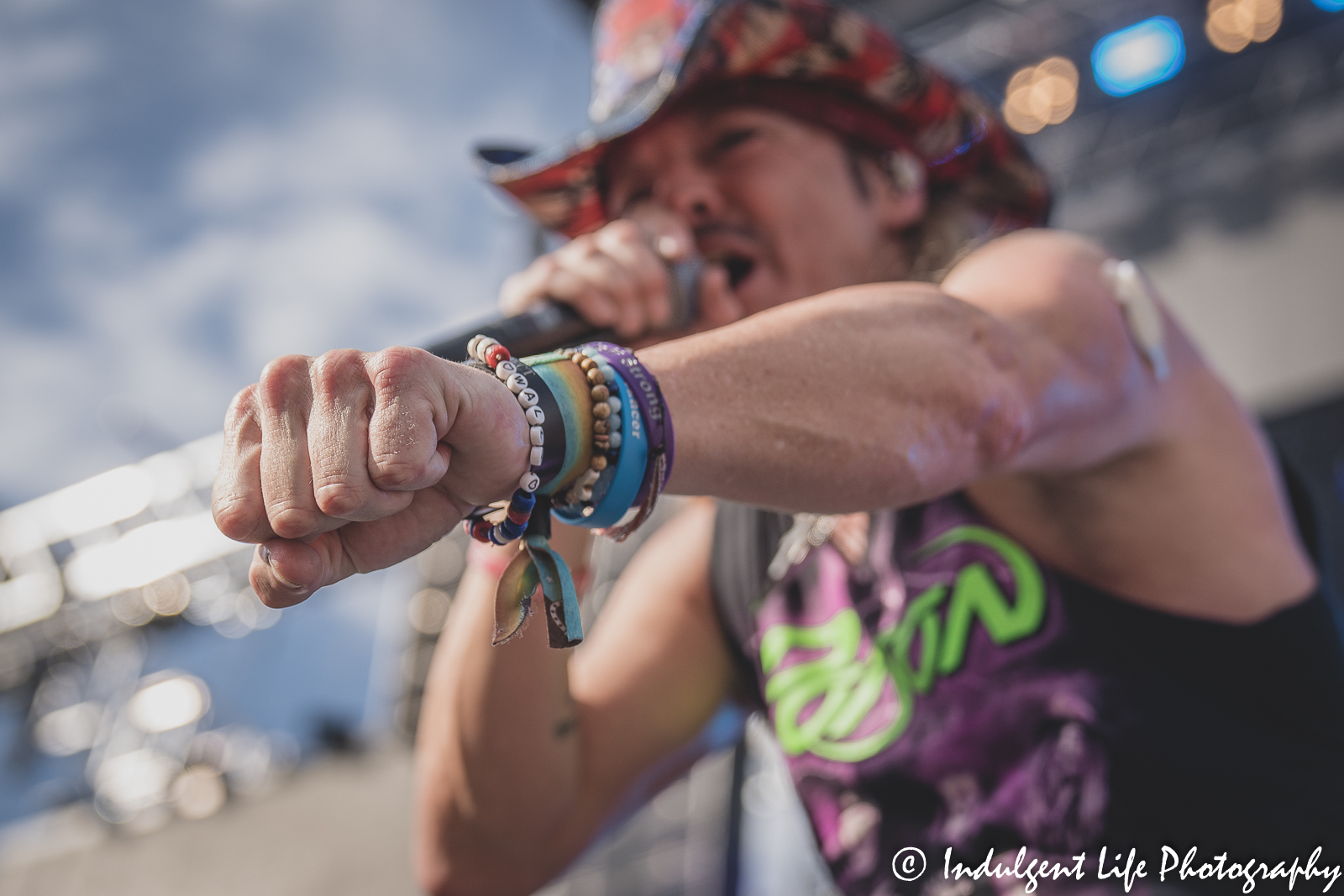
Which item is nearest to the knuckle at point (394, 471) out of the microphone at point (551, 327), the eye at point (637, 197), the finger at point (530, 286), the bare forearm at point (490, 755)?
the microphone at point (551, 327)

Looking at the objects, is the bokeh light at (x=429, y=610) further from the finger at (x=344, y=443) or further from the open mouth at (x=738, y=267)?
the finger at (x=344, y=443)

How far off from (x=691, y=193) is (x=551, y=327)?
528mm

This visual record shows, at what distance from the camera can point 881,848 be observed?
1176 mm

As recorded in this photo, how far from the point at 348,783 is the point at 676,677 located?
16.0 ft

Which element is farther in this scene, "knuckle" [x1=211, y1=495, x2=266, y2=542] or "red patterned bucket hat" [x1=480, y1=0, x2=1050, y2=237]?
"red patterned bucket hat" [x1=480, y1=0, x2=1050, y2=237]

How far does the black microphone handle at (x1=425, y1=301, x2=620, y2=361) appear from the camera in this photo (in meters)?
0.87

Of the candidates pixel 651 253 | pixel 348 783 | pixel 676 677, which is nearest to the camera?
pixel 651 253

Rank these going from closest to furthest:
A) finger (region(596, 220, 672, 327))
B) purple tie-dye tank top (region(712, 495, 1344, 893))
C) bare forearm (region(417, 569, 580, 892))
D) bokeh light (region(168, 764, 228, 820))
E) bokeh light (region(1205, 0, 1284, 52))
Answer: purple tie-dye tank top (region(712, 495, 1344, 893)), finger (region(596, 220, 672, 327)), bare forearm (region(417, 569, 580, 892)), bokeh light (region(1205, 0, 1284, 52)), bokeh light (region(168, 764, 228, 820))

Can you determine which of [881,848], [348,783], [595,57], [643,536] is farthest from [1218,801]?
[348,783]

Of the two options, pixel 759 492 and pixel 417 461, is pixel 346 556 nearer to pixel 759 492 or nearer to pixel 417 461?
pixel 417 461

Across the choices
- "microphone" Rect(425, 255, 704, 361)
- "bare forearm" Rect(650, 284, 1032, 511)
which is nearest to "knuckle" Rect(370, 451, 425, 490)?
"bare forearm" Rect(650, 284, 1032, 511)

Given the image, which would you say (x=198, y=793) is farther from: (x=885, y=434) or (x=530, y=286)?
(x=885, y=434)

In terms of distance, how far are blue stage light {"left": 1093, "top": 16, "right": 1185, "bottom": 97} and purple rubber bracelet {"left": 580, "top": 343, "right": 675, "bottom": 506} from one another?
5659mm

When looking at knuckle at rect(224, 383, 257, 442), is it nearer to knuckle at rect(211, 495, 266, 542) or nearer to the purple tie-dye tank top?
knuckle at rect(211, 495, 266, 542)
